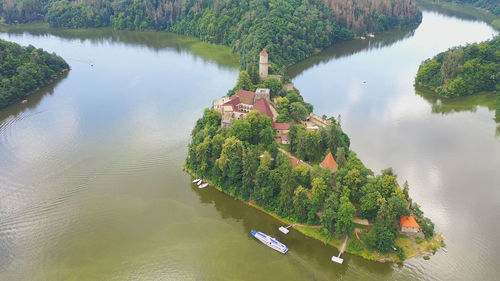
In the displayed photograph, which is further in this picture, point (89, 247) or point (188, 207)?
point (188, 207)

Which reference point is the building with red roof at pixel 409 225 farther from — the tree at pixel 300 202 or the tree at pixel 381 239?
the tree at pixel 300 202

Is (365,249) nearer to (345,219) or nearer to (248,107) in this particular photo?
(345,219)

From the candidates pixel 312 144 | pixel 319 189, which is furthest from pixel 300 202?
pixel 312 144

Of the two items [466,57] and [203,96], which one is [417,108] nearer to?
[466,57]

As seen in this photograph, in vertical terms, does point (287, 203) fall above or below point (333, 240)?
above

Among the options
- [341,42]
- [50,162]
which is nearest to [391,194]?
[50,162]
